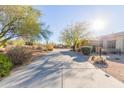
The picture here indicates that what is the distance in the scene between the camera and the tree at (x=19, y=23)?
13009 millimetres

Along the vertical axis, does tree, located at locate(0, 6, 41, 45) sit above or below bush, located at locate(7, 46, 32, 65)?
above

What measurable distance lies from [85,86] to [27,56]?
238 inches

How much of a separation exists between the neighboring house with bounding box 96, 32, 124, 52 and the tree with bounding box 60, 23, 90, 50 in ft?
9.39

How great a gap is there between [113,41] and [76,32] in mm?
7410

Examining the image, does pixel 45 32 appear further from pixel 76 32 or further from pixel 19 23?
pixel 76 32

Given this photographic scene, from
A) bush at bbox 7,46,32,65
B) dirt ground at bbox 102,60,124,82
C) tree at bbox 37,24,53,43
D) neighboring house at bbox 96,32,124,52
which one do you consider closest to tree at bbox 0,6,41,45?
tree at bbox 37,24,53,43

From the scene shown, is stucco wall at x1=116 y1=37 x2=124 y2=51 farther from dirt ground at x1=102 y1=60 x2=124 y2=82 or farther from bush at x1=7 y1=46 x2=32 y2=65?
bush at x1=7 y1=46 x2=32 y2=65

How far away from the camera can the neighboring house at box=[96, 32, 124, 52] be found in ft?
72.4

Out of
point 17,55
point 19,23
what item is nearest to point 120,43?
point 19,23

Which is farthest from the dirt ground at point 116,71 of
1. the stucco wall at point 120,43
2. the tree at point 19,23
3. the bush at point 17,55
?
the stucco wall at point 120,43

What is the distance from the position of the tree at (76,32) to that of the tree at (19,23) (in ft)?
A: 53.1
